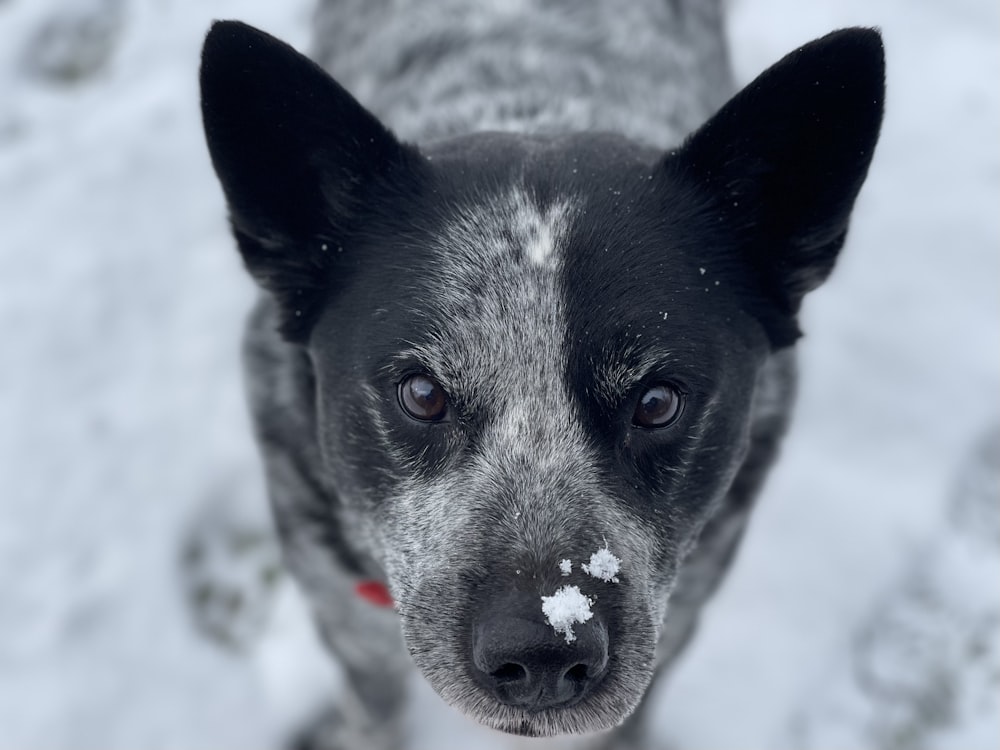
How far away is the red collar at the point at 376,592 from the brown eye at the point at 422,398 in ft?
2.16

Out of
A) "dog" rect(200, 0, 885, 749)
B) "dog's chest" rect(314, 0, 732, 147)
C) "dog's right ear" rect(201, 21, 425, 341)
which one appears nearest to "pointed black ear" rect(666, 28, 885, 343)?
"dog" rect(200, 0, 885, 749)

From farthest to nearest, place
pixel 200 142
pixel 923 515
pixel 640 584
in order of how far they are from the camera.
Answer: pixel 200 142
pixel 923 515
pixel 640 584

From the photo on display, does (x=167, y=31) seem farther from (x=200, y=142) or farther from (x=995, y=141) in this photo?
(x=995, y=141)

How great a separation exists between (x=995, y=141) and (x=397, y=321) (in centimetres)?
383

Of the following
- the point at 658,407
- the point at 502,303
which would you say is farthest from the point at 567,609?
the point at 502,303

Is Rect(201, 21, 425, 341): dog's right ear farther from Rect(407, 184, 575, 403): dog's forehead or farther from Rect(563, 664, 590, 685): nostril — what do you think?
Rect(563, 664, 590, 685): nostril

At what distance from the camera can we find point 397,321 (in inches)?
92.4

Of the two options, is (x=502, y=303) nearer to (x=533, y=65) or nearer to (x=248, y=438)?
(x=533, y=65)

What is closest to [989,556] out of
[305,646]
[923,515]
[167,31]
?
[923,515]

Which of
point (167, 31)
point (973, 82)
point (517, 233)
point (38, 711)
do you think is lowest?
point (38, 711)

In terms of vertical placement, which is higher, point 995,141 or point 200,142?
point 995,141

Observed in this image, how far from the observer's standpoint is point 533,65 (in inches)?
142

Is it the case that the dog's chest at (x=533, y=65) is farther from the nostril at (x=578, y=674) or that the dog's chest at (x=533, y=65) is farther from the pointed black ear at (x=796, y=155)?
the nostril at (x=578, y=674)

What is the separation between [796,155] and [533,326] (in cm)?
72
